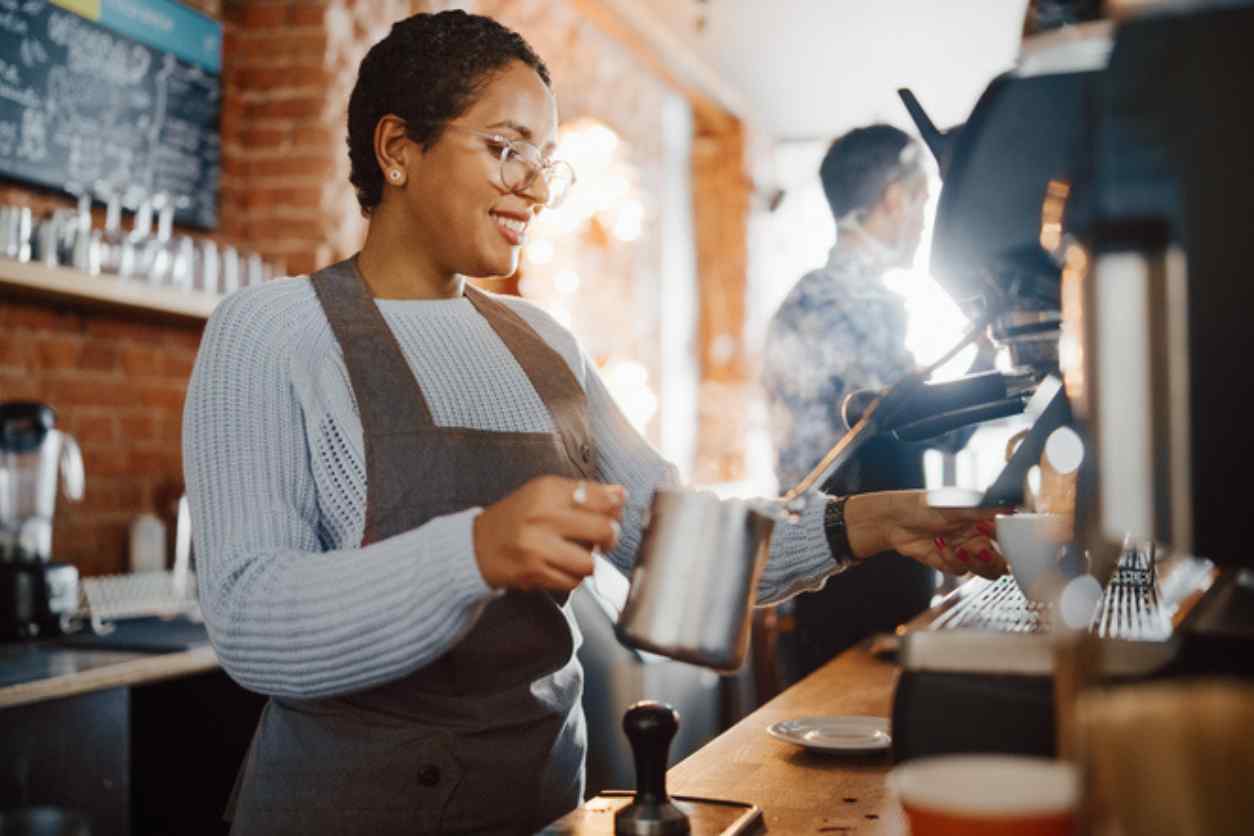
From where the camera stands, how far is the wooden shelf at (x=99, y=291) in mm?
2555

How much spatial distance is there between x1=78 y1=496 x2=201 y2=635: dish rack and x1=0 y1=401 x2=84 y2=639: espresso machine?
0.40 ft

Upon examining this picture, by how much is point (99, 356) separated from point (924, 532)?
239cm

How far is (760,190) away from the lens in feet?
25.4

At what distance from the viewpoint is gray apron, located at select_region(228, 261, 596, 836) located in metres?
1.26

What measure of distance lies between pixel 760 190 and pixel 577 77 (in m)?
2.75

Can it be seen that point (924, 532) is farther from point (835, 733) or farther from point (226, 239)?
point (226, 239)

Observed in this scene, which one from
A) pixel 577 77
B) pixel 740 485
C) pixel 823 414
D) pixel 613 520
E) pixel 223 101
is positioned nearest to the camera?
pixel 613 520

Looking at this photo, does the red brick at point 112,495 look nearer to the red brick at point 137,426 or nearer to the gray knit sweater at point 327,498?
the red brick at point 137,426

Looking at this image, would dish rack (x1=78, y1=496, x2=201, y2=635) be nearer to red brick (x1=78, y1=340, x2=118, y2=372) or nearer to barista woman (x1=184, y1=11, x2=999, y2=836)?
red brick (x1=78, y1=340, x2=118, y2=372)

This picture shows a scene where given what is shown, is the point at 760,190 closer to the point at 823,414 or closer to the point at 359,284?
the point at 823,414

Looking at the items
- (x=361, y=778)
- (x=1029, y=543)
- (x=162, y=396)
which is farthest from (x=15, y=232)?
(x=1029, y=543)

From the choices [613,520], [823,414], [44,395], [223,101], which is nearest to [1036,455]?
[613,520]

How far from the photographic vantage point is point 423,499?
1.31 meters

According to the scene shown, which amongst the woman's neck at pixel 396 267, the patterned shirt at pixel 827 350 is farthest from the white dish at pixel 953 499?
the patterned shirt at pixel 827 350
